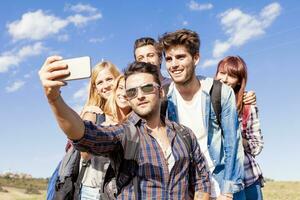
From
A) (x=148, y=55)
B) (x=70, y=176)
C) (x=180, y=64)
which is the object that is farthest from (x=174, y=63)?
(x=148, y=55)

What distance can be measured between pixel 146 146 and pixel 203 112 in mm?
1270

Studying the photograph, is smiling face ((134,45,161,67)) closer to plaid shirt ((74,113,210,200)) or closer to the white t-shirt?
the white t-shirt

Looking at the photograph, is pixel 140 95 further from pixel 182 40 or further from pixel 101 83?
pixel 101 83

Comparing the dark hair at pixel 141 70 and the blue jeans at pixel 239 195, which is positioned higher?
the dark hair at pixel 141 70

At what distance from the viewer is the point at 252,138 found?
5.95 metres

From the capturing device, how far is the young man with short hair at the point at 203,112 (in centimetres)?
501

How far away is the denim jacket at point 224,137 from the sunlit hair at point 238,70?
0.83 m

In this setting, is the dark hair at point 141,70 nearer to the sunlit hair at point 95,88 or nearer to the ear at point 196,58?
the ear at point 196,58

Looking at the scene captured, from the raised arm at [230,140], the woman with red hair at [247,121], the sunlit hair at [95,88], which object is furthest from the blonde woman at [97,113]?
the woman with red hair at [247,121]

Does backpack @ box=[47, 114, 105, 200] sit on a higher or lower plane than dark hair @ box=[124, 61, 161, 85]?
lower

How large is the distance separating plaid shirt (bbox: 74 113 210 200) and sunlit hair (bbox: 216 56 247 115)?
2.01 meters

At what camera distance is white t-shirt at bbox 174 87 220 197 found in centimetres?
499

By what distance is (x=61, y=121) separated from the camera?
340 centimetres

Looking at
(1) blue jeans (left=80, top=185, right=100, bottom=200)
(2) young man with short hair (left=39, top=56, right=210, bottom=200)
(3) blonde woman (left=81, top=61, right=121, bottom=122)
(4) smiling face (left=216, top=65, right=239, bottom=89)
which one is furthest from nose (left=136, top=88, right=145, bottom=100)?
(4) smiling face (left=216, top=65, right=239, bottom=89)
